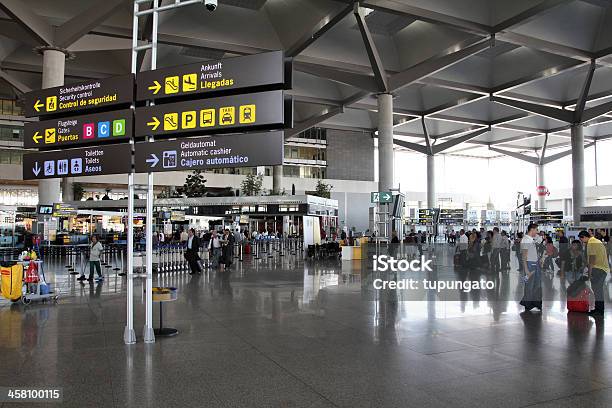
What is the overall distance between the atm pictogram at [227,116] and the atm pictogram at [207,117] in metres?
0.14

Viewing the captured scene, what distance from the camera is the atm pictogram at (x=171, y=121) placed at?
7836 mm

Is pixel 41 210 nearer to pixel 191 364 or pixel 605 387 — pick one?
pixel 191 364

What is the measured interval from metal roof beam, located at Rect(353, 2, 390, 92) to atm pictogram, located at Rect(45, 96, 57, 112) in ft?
71.6

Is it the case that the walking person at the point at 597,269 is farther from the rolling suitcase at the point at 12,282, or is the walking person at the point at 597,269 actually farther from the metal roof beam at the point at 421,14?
the metal roof beam at the point at 421,14

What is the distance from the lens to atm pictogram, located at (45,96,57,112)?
28.5ft

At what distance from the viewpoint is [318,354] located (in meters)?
7.04

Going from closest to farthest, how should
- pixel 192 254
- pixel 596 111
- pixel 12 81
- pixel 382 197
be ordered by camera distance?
1. pixel 192 254
2. pixel 382 197
3. pixel 12 81
4. pixel 596 111

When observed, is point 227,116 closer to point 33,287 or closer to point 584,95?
point 33,287

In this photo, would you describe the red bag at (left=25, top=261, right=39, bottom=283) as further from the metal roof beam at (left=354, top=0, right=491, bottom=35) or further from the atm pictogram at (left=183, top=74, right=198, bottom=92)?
the metal roof beam at (left=354, top=0, right=491, bottom=35)

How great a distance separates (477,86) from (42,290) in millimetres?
37688

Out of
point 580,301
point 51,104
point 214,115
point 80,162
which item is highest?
point 51,104

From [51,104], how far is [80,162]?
1.29 metres

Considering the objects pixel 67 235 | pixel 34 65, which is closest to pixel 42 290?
pixel 67 235

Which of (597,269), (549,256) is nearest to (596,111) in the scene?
(549,256)
